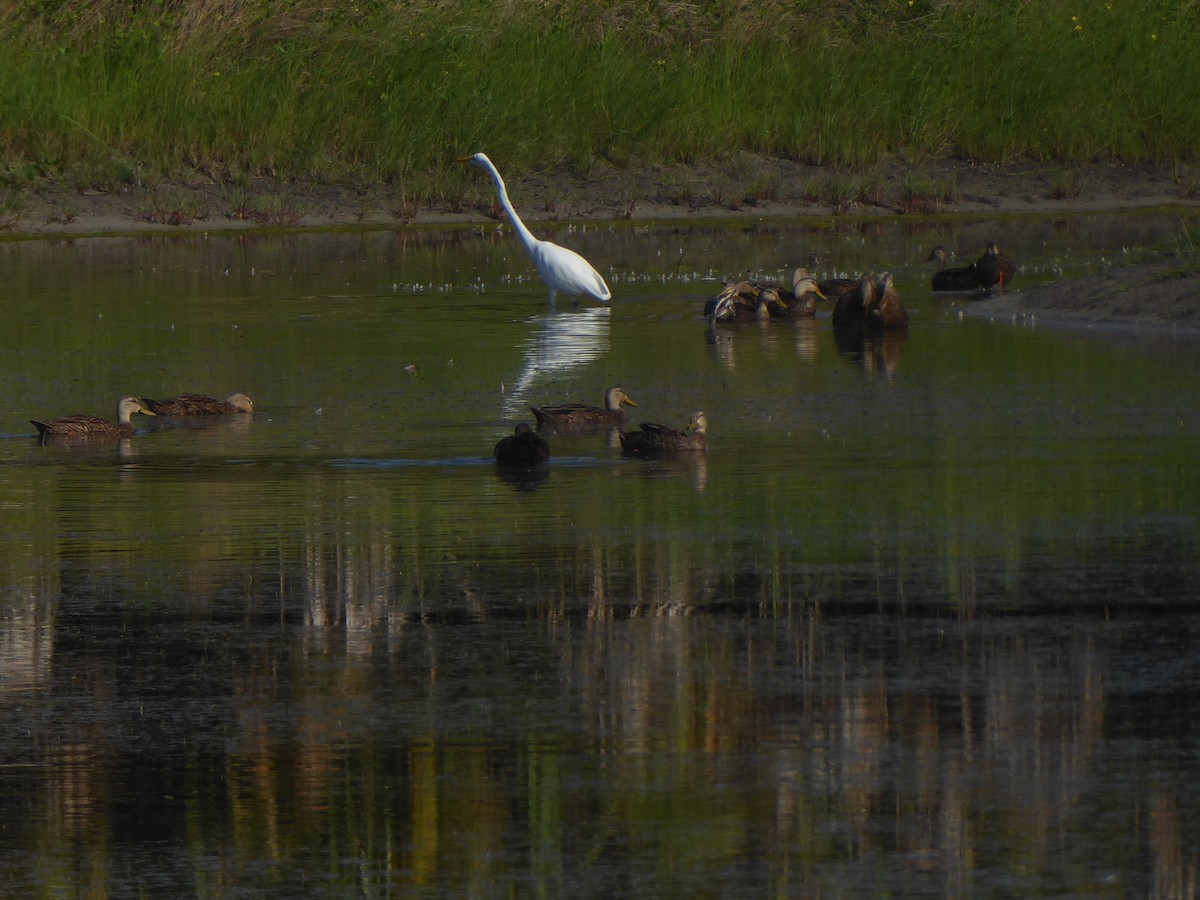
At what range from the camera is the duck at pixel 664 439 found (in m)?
12.8

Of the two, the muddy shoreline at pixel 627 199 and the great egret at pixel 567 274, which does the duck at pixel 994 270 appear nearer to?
the great egret at pixel 567 274

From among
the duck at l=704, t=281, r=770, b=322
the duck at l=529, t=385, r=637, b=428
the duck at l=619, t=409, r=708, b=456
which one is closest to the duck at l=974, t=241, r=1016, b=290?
the duck at l=704, t=281, r=770, b=322

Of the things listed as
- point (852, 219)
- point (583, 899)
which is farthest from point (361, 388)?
point (852, 219)

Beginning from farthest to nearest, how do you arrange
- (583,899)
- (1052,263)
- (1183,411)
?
1. (1052,263)
2. (1183,411)
3. (583,899)

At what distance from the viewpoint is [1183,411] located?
13930mm

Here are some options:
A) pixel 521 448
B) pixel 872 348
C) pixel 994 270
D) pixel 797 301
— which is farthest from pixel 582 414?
pixel 994 270

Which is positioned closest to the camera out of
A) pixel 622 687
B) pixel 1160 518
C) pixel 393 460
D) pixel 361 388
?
pixel 622 687

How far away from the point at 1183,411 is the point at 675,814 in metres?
8.14

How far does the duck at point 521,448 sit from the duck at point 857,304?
7275 mm

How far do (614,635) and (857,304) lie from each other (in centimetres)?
1141

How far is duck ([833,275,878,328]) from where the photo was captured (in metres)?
19.4

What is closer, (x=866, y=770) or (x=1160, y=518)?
(x=866, y=770)

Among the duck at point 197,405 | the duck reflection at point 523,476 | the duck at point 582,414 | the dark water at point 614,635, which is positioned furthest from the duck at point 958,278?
the duck reflection at point 523,476

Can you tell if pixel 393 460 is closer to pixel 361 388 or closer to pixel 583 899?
→ pixel 361 388
